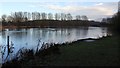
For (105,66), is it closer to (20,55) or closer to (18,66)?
(18,66)

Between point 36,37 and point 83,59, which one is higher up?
point 83,59

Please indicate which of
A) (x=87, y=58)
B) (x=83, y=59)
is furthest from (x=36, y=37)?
(x=83, y=59)

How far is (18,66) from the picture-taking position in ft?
23.0

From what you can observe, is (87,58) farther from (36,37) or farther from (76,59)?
(36,37)

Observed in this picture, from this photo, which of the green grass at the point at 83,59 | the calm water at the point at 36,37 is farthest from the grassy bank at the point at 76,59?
the calm water at the point at 36,37

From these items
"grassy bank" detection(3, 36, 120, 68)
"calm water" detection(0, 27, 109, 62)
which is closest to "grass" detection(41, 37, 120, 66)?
"grassy bank" detection(3, 36, 120, 68)

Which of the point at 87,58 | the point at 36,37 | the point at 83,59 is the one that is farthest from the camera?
the point at 36,37

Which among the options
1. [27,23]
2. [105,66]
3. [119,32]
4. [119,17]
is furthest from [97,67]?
[27,23]

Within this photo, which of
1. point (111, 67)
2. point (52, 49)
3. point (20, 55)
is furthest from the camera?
point (52, 49)

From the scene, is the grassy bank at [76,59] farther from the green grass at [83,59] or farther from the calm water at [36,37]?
the calm water at [36,37]

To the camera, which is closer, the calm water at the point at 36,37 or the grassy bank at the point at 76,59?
the grassy bank at the point at 76,59

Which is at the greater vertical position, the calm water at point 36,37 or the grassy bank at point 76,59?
the grassy bank at point 76,59

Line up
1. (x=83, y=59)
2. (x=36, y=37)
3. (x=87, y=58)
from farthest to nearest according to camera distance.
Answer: (x=36, y=37), (x=87, y=58), (x=83, y=59)

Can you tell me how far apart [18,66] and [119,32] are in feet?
15.2
